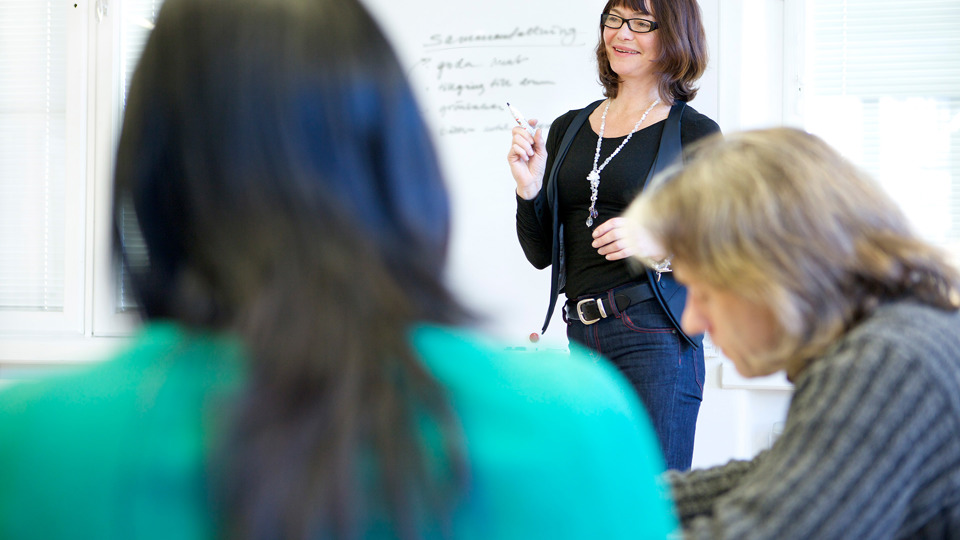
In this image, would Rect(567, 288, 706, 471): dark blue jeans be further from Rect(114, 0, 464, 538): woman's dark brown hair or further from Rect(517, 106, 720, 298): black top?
Rect(114, 0, 464, 538): woman's dark brown hair

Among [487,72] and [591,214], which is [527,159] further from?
[487,72]

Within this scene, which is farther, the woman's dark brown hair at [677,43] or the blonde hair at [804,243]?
the woman's dark brown hair at [677,43]

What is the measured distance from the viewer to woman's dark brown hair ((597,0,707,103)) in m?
1.85

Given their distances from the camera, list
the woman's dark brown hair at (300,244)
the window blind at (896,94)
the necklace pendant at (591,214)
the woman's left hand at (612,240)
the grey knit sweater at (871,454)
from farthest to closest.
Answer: the window blind at (896,94) → the necklace pendant at (591,214) → the woman's left hand at (612,240) → the grey knit sweater at (871,454) → the woman's dark brown hair at (300,244)

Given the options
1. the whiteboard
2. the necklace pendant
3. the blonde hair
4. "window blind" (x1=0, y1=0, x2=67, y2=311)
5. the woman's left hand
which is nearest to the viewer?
the blonde hair

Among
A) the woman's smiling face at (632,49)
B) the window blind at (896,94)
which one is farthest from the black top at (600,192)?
the window blind at (896,94)

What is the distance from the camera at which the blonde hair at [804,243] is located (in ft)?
2.49

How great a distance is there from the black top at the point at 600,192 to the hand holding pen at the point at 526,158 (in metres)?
A: 0.04

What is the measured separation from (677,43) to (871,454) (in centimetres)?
137

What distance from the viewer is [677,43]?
185 cm

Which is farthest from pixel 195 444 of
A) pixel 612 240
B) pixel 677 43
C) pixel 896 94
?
pixel 896 94

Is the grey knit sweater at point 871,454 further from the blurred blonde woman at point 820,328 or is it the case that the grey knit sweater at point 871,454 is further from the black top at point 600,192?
the black top at point 600,192

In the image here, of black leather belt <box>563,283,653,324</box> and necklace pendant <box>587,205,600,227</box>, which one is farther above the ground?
necklace pendant <box>587,205,600,227</box>

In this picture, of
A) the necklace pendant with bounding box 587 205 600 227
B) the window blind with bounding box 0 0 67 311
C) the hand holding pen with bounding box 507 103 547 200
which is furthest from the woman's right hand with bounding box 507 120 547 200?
the window blind with bounding box 0 0 67 311
